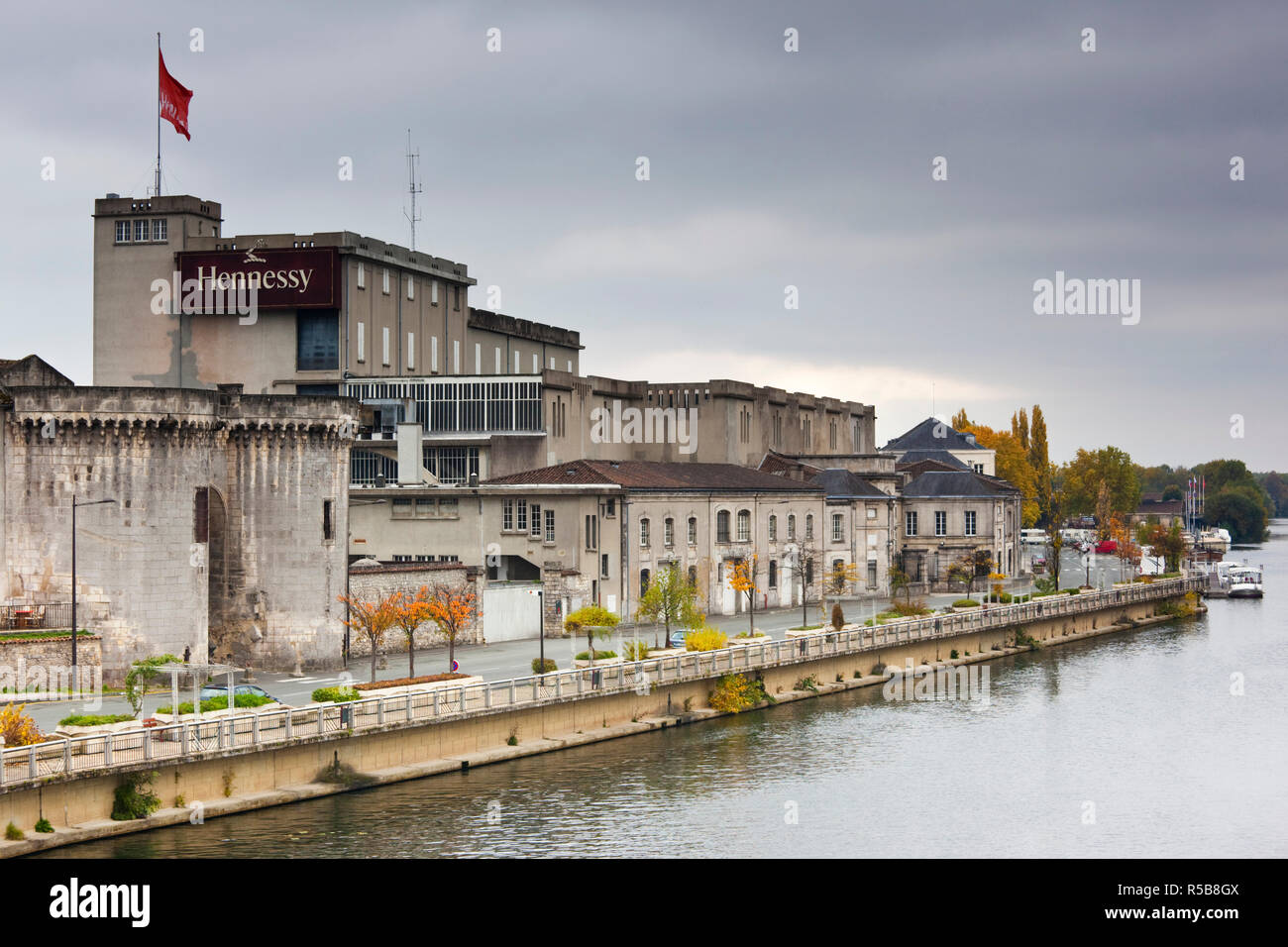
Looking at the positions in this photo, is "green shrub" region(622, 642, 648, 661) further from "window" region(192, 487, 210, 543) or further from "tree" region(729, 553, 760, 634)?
"tree" region(729, 553, 760, 634)

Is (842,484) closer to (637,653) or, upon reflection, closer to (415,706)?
(637,653)

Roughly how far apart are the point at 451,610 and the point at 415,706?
12.6 metres

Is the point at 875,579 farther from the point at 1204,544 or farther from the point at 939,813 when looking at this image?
the point at 1204,544

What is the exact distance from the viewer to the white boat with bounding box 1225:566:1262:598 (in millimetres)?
122125

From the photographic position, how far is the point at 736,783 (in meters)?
47.0

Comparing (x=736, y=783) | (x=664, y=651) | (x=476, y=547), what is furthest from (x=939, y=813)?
(x=476, y=547)

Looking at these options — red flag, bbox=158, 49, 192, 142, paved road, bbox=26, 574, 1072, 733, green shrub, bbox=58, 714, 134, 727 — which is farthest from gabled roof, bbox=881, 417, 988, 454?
green shrub, bbox=58, 714, 134, 727

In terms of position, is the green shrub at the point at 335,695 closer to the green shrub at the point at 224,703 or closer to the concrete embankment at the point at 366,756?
the green shrub at the point at 224,703

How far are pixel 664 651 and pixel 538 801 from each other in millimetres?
17695

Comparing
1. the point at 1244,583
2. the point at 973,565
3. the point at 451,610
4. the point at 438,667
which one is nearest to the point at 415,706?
the point at 451,610

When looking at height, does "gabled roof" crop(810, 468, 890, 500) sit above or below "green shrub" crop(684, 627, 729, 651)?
above

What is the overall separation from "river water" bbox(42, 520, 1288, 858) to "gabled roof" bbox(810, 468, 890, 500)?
118 feet

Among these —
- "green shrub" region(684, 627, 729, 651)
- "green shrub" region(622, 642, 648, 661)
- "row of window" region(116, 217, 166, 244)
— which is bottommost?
"green shrub" region(622, 642, 648, 661)

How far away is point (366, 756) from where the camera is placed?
1766 inches
